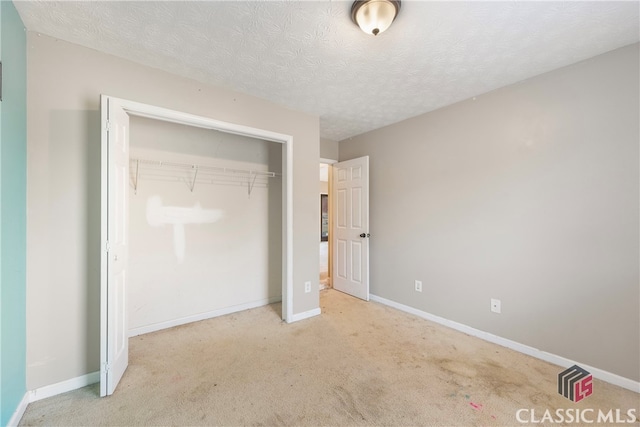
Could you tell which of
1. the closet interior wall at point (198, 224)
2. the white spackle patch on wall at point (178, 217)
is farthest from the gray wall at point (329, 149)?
the white spackle patch on wall at point (178, 217)

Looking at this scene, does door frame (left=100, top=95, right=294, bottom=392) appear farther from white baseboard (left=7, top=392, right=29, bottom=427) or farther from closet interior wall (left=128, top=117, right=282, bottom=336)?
closet interior wall (left=128, top=117, right=282, bottom=336)

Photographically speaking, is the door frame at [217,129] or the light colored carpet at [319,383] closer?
the light colored carpet at [319,383]

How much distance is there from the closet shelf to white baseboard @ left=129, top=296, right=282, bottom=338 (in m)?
1.38

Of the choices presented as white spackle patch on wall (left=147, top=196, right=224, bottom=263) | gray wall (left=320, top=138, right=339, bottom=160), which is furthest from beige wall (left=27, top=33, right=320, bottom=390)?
gray wall (left=320, top=138, right=339, bottom=160)

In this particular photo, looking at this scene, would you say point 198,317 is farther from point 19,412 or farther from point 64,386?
point 19,412

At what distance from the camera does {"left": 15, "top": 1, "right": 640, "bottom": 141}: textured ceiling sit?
1.52 metres

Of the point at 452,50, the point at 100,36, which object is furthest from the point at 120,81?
the point at 452,50

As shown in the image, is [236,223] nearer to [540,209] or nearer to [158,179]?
[158,179]

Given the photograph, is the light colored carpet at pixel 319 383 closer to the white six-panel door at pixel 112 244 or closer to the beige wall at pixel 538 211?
the white six-panel door at pixel 112 244

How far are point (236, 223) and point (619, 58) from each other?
3.65m

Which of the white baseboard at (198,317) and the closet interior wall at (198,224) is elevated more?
the closet interior wall at (198,224)

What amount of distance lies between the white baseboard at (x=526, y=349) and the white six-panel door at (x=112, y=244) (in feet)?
9.51

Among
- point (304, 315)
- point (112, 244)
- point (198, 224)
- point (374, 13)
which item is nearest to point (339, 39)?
point (374, 13)

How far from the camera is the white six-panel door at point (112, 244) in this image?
172cm
